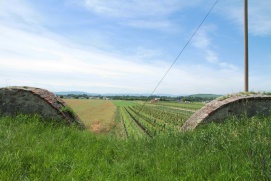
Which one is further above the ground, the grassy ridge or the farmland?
the grassy ridge

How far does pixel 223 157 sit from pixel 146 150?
2183 millimetres

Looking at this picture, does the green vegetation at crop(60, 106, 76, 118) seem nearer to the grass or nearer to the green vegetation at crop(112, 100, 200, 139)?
the grass

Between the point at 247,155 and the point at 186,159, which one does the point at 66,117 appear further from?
the point at 247,155

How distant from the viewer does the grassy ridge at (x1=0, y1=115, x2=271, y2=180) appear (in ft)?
16.1

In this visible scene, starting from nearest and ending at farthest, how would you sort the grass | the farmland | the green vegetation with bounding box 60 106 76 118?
the green vegetation with bounding box 60 106 76 118 < the grass < the farmland

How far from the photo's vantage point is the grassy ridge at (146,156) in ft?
16.1

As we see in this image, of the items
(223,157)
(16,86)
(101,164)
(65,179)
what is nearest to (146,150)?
(101,164)

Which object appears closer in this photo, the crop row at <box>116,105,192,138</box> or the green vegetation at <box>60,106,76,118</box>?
the green vegetation at <box>60,106,76,118</box>

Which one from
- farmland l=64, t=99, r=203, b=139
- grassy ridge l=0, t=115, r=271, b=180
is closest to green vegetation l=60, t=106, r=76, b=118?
farmland l=64, t=99, r=203, b=139

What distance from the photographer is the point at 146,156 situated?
637 cm

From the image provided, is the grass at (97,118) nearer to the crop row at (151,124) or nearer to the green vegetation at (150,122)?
the green vegetation at (150,122)

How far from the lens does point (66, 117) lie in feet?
31.2

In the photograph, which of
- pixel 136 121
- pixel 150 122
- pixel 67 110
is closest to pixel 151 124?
pixel 150 122

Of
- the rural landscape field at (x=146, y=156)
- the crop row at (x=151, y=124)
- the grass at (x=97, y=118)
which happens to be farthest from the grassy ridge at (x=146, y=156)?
the grass at (x=97, y=118)
